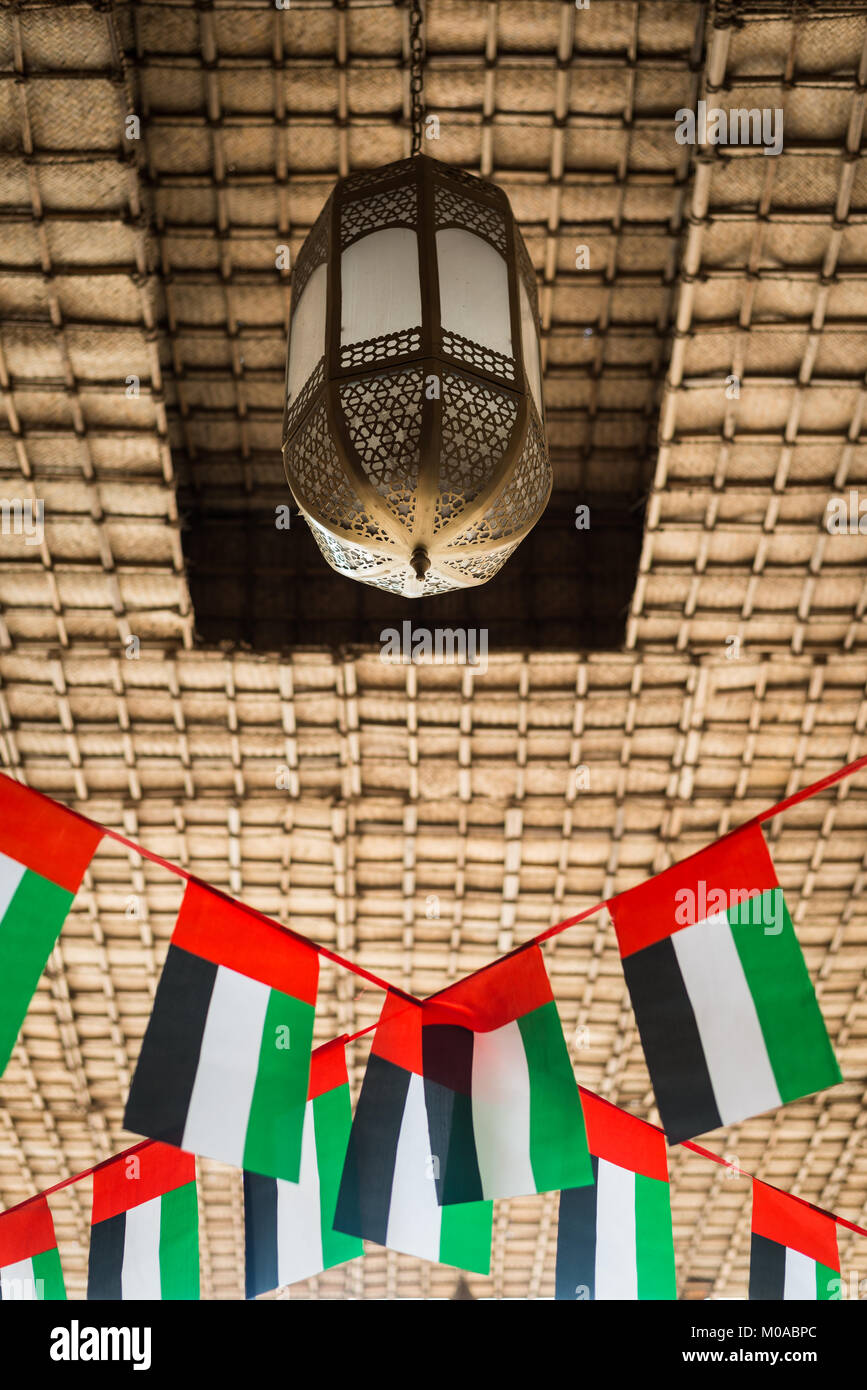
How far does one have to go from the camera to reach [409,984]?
42.1 feet

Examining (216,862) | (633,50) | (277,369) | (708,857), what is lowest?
(708,857)

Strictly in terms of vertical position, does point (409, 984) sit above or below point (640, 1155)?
above

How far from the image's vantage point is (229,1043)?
18.3ft

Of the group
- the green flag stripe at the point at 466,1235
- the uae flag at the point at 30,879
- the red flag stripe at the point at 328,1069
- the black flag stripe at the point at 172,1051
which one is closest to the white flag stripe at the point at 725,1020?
the green flag stripe at the point at 466,1235

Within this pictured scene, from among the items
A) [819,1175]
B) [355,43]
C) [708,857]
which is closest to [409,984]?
[819,1175]

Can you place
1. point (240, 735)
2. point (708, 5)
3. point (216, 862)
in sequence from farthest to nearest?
point (216, 862)
point (240, 735)
point (708, 5)

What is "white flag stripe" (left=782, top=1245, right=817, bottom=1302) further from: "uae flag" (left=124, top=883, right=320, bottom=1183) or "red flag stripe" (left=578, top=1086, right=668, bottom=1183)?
"uae flag" (left=124, top=883, right=320, bottom=1183)

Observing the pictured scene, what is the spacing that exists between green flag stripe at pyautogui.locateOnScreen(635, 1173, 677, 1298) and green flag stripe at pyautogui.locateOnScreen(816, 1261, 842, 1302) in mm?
903

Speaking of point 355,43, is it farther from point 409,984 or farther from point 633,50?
point 409,984

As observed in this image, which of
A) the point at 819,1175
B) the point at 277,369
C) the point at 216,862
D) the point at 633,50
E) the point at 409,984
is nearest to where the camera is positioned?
the point at 633,50

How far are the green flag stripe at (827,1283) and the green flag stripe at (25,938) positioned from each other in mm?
4816

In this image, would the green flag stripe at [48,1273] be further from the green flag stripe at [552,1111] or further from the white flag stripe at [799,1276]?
the white flag stripe at [799,1276]

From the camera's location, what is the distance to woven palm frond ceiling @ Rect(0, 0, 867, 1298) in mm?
7906
